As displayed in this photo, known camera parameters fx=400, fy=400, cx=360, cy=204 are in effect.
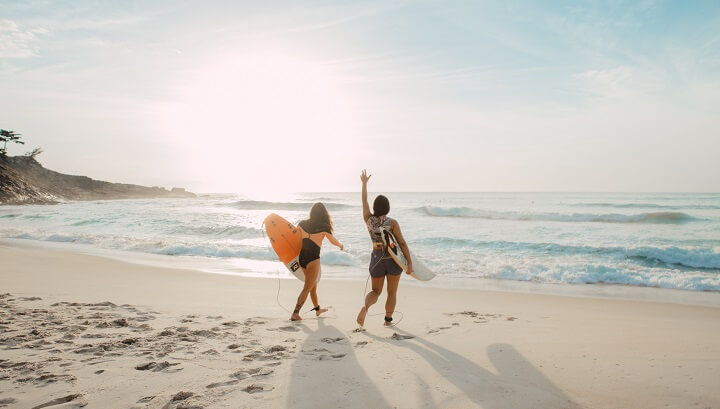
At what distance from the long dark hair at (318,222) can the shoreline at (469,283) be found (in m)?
3.98

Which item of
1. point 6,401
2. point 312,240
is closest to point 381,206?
point 312,240

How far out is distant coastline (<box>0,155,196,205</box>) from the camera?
48.5 meters

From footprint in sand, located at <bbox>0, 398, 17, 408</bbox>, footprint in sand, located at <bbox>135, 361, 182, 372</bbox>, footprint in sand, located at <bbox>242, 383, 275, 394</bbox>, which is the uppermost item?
footprint in sand, located at <bbox>0, 398, 17, 408</bbox>

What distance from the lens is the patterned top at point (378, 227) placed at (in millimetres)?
5523

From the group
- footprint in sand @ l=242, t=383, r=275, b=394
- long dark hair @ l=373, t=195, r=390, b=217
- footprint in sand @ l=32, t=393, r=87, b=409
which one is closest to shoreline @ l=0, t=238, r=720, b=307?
long dark hair @ l=373, t=195, r=390, b=217

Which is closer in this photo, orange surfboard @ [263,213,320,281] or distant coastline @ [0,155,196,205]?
orange surfboard @ [263,213,320,281]

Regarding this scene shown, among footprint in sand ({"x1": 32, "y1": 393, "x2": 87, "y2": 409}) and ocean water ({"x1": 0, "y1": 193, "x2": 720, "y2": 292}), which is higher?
footprint in sand ({"x1": 32, "y1": 393, "x2": 87, "y2": 409})

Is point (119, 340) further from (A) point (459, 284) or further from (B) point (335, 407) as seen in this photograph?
(A) point (459, 284)

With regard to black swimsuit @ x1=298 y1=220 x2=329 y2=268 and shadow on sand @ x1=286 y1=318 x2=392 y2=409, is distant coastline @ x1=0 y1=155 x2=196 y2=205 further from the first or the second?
shadow on sand @ x1=286 y1=318 x2=392 y2=409

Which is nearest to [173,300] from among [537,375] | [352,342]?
[352,342]

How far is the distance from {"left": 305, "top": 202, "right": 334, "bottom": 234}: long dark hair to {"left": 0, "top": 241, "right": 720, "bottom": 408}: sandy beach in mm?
1352

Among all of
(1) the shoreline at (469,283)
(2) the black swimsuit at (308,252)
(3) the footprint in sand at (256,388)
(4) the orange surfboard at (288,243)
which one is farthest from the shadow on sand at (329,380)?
(1) the shoreline at (469,283)

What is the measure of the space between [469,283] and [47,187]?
71249 mm

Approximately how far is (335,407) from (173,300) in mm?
4836
